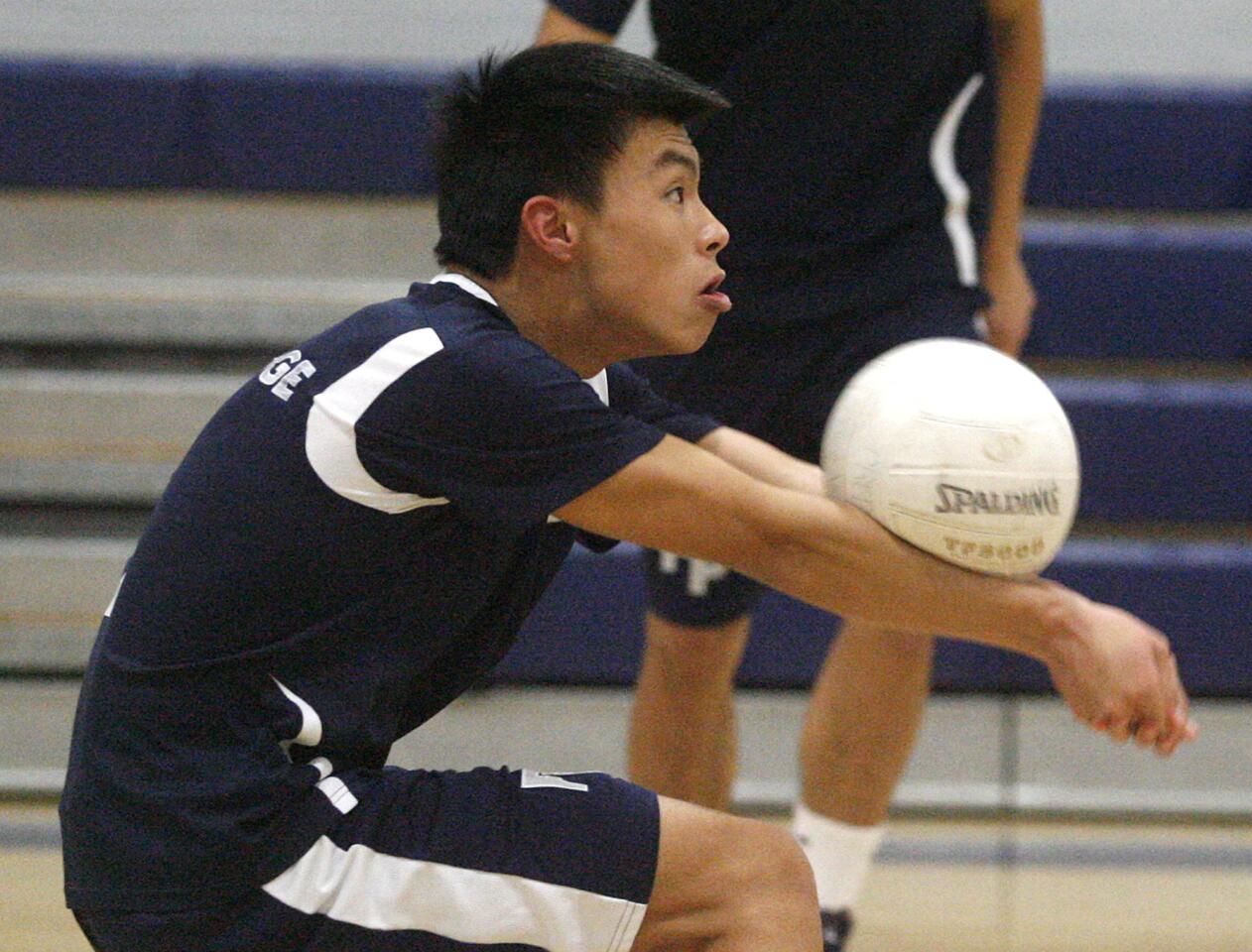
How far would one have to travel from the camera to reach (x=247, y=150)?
3711mm

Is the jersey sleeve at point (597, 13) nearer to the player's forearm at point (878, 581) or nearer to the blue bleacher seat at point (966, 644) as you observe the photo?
the player's forearm at point (878, 581)

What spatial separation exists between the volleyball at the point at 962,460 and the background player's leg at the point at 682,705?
68 cm

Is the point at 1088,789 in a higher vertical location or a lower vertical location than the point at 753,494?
lower

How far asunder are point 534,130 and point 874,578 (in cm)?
49

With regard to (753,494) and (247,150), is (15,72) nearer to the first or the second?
(247,150)

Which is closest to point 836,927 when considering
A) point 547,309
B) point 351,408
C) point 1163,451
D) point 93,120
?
point 547,309

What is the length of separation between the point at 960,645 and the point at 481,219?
205 centimetres

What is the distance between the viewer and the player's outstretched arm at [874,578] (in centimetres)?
141

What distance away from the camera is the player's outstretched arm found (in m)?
1.41

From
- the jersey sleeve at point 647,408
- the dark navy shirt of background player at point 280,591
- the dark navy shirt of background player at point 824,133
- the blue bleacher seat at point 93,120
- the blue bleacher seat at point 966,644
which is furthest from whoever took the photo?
the blue bleacher seat at point 93,120

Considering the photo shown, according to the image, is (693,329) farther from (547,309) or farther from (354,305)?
(354,305)

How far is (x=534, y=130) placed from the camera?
1521 millimetres

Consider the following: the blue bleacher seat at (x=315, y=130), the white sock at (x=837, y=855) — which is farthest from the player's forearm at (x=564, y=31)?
the blue bleacher seat at (x=315, y=130)

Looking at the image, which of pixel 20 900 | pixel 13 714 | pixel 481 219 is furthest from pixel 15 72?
pixel 481 219
